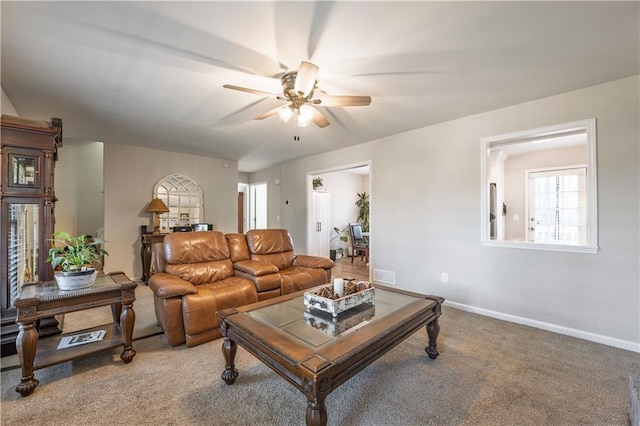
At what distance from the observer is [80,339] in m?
2.16

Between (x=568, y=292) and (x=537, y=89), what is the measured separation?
6.72ft

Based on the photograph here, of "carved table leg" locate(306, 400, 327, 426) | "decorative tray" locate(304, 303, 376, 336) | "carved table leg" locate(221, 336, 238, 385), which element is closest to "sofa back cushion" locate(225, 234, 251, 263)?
"carved table leg" locate(221, 336, 238, 385)

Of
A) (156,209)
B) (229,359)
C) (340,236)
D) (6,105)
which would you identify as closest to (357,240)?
(340,236)

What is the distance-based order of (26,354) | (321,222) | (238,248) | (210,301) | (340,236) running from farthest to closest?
1. (340,236)
2. (321,222)
3. (238,248)
4. (210,301)
5. (26,354)

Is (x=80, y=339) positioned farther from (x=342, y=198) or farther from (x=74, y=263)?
(x=342, y=198)

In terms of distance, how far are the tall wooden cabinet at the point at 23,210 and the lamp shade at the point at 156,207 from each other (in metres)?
2.42

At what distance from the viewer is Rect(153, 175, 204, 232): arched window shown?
5.26 metres

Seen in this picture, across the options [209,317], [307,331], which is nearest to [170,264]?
[209,317]

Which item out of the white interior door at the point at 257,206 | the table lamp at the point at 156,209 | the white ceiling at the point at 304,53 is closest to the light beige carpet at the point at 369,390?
the white ceiling at the point at 304,53

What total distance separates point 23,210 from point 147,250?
2.62m

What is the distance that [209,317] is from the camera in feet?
8.15

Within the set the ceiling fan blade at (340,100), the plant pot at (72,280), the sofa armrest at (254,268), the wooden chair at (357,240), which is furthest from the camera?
the wooden chair at (357,240)

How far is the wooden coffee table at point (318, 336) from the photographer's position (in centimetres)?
127

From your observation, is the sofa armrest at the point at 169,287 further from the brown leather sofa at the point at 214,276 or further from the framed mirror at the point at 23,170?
the framed mirror at the point at 23,170
